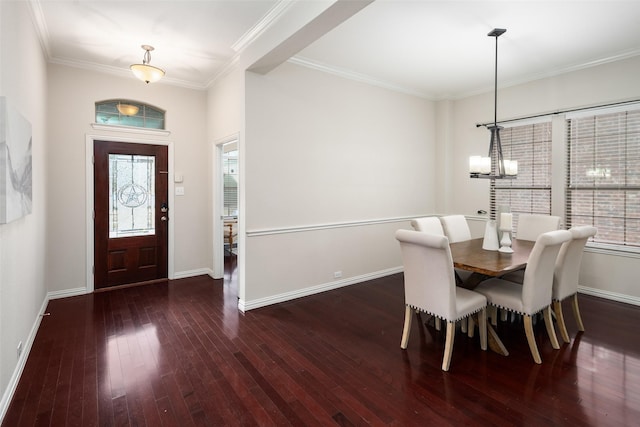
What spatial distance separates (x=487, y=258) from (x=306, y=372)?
185 cm

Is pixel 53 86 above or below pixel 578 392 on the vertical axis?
above

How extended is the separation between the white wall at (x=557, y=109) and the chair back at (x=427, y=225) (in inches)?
74.6

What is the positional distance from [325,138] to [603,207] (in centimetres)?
350

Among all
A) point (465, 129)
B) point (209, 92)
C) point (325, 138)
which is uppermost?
point (209, 92)

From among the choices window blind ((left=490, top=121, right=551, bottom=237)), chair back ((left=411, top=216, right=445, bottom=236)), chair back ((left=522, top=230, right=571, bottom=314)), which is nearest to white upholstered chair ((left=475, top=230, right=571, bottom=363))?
chair back ((left=522, top=230, right=571, bottom=314))

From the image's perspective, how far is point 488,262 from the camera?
274 centimetres

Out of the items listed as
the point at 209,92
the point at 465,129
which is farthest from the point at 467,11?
the point at 209,92

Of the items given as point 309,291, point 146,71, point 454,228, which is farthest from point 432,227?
point 146,71

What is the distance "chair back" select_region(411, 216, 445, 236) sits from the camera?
3.45 metres

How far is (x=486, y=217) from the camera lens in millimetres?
5051

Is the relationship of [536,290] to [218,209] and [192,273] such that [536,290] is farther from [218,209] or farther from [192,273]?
[192,273]

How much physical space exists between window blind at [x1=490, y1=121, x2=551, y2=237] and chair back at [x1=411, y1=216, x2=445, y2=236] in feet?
5.92

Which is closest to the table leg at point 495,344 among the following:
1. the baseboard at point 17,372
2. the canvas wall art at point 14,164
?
the baseboard at point 17,372

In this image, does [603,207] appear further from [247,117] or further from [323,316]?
[247,117]
